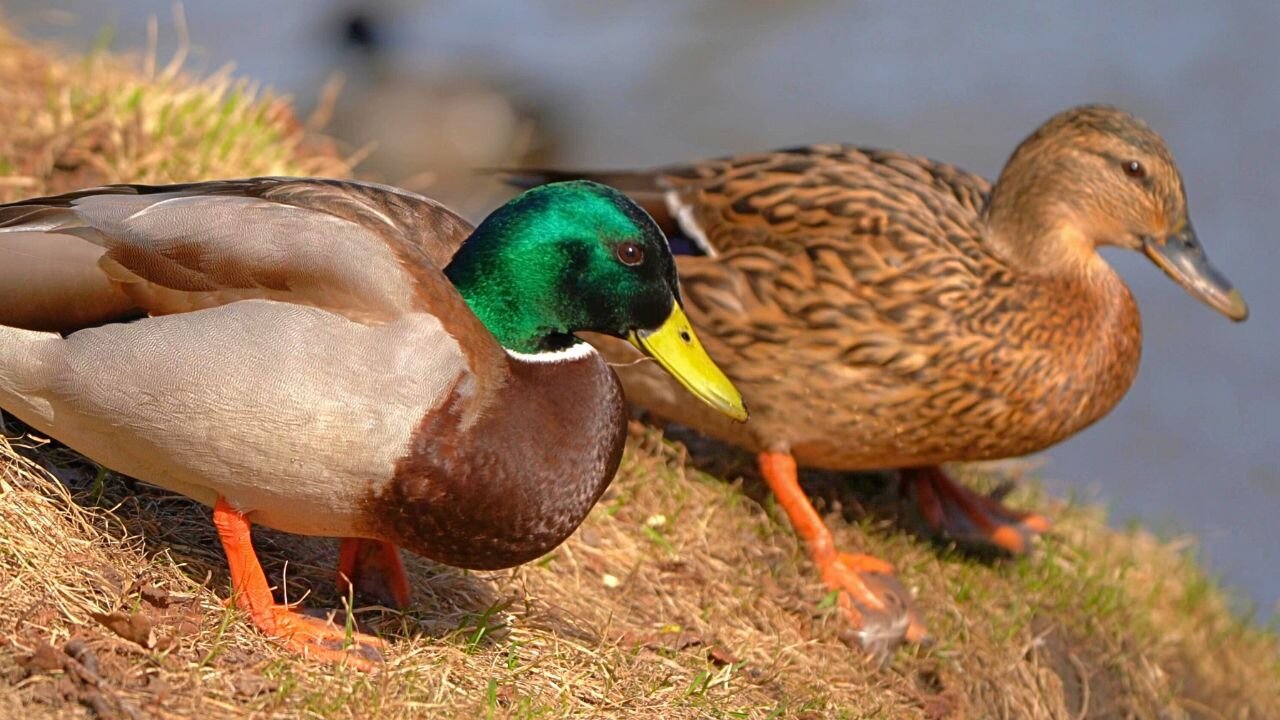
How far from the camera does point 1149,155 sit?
482 centimetres

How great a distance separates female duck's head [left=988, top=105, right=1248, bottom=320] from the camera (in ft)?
15.9

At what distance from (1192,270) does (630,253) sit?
2.30m

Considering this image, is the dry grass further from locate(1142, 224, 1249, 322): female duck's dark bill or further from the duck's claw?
locate(1142, 224, 1249, 322): female duck's dark bill

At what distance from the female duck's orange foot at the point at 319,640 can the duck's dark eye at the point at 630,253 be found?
0.97 meters

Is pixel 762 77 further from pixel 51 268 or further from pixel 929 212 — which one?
pixel 51 268

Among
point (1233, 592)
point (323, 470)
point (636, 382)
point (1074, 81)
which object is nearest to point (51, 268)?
point (323, 470)

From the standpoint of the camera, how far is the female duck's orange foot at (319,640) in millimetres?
3230

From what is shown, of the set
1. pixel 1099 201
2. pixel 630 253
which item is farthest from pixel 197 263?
pixel 1099 201

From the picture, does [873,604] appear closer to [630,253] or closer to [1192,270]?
[1192,270]

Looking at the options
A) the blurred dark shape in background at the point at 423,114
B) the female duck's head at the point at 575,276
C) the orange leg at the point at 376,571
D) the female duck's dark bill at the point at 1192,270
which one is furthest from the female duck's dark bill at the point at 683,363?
the blurred dark shape in background at the point at 423,114

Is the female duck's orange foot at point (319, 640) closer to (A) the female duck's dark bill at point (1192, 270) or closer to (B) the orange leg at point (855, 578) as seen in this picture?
(B) the orange leg at point (855, 578)

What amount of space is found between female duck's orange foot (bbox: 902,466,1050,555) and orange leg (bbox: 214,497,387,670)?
8.17 ft

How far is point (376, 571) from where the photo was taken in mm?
3744

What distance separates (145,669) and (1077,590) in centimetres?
330
